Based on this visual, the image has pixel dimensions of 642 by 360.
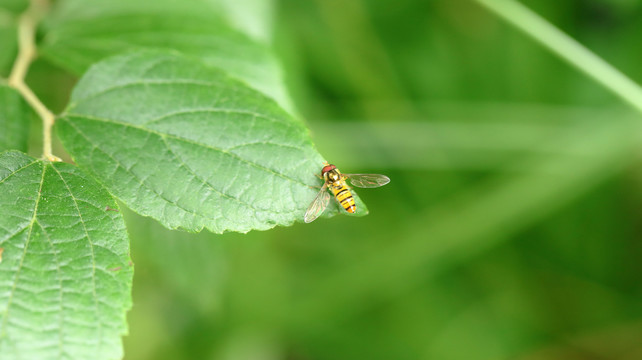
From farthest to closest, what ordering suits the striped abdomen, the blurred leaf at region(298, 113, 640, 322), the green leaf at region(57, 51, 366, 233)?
the blurred leaf at region(298, 113, 640, 322) < the striped abdomen < the green leaf at region(57, 51, 366, 233)

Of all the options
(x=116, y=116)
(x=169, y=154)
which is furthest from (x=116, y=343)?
(x=116, y=116)

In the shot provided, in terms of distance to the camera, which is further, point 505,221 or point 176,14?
point 505,221

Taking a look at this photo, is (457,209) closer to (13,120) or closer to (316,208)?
(316,208)

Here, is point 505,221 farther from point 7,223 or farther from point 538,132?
point 7,223

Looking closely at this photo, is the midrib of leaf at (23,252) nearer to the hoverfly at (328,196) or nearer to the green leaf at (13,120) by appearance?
the green leaf at (13,120)

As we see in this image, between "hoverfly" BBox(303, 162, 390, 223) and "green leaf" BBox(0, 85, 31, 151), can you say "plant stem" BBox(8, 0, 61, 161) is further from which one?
"hoverfly" BBox(303, 162, 390, 223)

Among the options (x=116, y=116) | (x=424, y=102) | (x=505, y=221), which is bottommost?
(x=116, y=116)

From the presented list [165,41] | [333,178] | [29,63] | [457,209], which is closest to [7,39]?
[29,63]

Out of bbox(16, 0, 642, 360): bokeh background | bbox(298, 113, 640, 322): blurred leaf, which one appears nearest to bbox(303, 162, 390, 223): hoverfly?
bbox(16, 0, 642, 360): bokeh background
